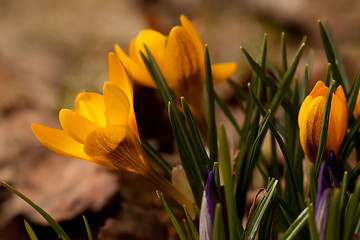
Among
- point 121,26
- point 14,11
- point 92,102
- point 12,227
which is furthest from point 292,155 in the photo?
point 14,11

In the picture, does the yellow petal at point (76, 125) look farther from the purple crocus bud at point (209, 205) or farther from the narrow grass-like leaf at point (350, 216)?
the narrow grass-like leaf at point (350, 216)

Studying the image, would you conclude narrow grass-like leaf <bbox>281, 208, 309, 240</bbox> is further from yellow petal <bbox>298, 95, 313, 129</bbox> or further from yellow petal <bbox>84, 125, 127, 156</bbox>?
yellow petal <bbox>84, 125, 127, 156</bbox>

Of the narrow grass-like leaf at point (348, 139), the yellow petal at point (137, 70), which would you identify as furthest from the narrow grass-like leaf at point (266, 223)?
the yellow petal at point (137, 70)

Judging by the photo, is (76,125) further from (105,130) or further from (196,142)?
(196,142)

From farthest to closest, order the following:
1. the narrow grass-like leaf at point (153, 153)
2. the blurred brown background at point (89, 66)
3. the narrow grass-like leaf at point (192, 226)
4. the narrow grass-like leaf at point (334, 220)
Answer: the blurred brown background at point (89, 66) → the narrow grass-like leaf at point (153, 153) → the narrow grass-like leaf at point (192, 226) → the narrow grass-like leaf at point (334, 220)

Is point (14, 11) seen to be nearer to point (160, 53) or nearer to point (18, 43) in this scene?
point (18, 43)

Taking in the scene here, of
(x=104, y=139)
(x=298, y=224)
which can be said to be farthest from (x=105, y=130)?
(x=298, y=224)
